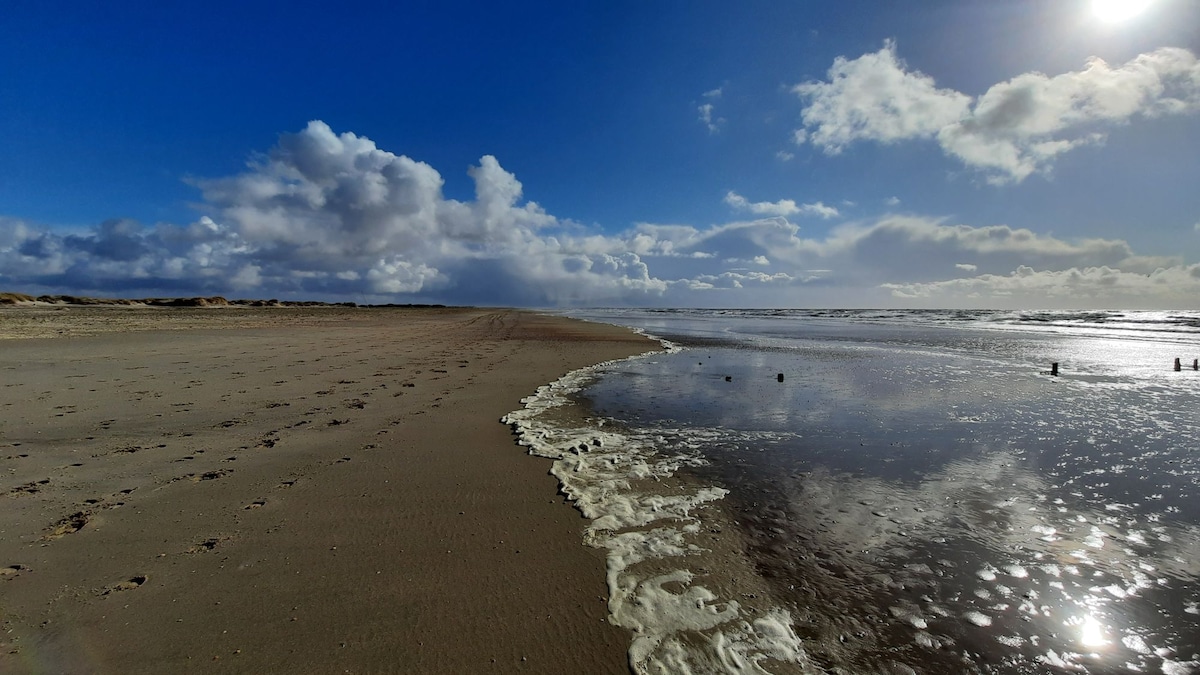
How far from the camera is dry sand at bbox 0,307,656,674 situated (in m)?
3.53

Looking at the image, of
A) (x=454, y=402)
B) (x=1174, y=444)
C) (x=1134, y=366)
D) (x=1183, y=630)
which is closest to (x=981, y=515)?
(x=1183, y=630)

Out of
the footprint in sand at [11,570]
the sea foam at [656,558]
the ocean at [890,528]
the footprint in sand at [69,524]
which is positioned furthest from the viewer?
the footprint in sand at [69,524]

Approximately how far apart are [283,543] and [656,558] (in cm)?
394

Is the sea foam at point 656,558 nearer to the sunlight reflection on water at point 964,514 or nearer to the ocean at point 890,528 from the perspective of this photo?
the ocean at point 890,528

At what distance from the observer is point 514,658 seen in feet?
11.6

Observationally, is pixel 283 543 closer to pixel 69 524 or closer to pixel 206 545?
pixel 206 545

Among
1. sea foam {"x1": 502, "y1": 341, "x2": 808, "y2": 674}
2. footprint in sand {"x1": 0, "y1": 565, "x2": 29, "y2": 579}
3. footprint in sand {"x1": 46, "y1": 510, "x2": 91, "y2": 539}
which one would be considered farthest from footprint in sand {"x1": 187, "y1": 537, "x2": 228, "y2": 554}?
sea foam {"x1": 502, "y1": 341, "x2": 808, "y2": 674}

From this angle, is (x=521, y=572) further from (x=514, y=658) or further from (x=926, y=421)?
(x=926, y=421)

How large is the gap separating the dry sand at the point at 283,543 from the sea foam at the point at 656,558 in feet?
0.91

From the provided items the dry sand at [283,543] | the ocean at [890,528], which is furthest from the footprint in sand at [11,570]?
the ocean at [890,528]

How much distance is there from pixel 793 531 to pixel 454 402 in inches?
344

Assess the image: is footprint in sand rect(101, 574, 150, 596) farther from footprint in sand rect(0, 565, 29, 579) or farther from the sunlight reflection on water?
the sunlight reflection on water

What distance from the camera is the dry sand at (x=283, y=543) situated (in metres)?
3.53

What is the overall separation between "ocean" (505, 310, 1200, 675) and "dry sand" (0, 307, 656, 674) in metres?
0.75
